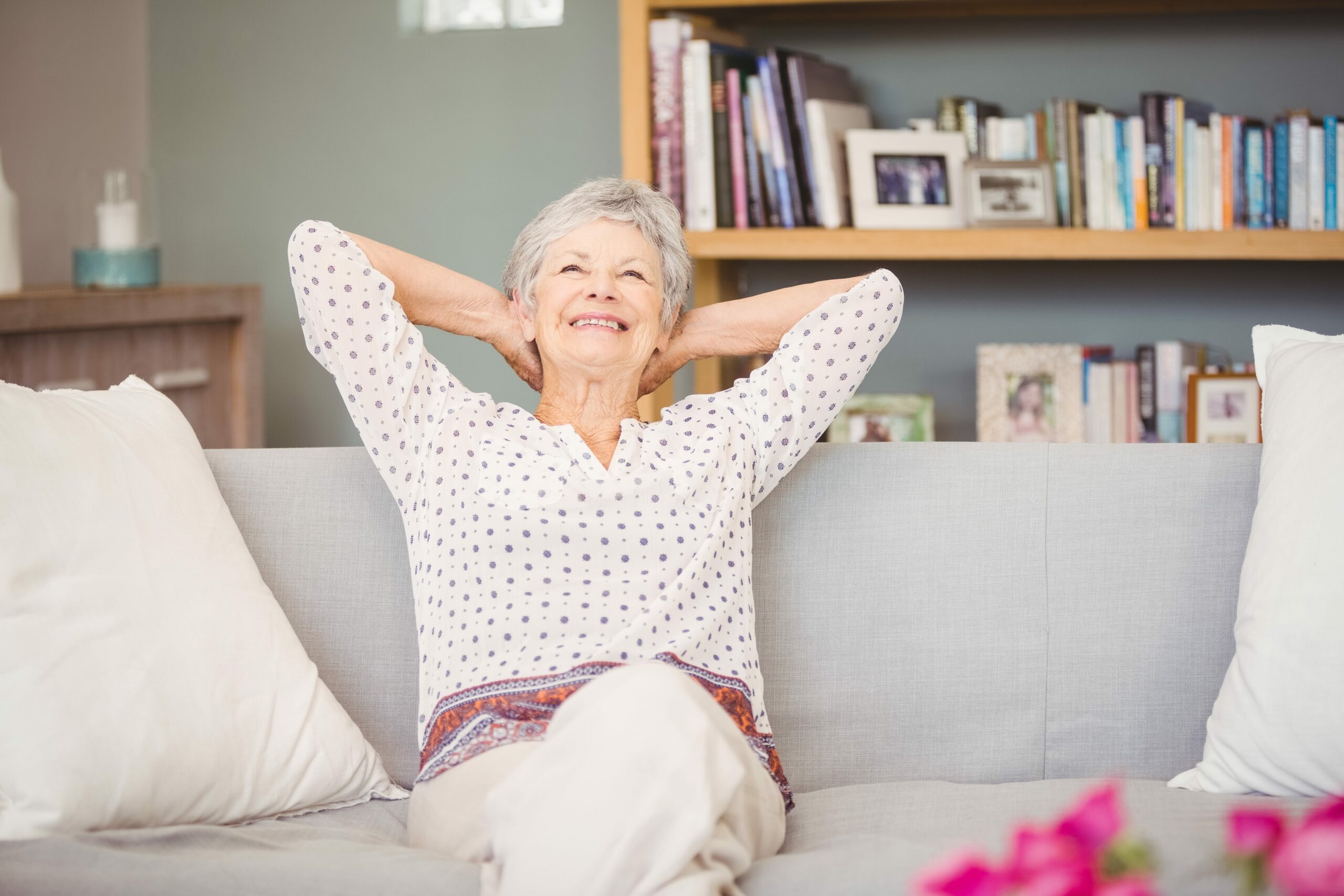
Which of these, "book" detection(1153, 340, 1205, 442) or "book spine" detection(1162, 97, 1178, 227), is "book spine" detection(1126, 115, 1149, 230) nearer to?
"book spine" detection(1162, 97, 1178, 227)

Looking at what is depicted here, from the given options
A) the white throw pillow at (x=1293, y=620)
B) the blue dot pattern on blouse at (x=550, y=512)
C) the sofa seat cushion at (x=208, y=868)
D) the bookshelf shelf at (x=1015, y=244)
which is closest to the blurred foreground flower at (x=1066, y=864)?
the sofa seat cushion at (x=208, y=868)

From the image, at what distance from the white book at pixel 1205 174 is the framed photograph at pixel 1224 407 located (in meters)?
0.29

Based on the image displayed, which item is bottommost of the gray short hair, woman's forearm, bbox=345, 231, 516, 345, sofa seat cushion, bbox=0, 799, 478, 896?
sofa seat cushion, bbox=0, 799, 478, 896

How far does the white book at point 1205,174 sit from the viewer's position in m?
2.23

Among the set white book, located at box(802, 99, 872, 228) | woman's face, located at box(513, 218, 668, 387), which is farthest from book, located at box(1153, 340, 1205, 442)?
woman's face, located at box(513, 218, 668, 387)

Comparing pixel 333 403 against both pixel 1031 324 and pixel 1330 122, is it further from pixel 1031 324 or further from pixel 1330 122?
pixel 1330 122

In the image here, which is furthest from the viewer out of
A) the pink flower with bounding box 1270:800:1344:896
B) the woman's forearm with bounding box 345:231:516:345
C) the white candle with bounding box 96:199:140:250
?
the white candle with bounding box 96:199:140:250

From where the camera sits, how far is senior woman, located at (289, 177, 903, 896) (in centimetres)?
104

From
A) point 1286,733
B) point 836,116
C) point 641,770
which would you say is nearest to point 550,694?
point 641,770

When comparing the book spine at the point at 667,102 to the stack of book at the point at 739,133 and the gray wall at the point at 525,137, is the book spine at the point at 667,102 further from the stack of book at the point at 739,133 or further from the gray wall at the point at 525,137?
the gray wall at the point at 525,137

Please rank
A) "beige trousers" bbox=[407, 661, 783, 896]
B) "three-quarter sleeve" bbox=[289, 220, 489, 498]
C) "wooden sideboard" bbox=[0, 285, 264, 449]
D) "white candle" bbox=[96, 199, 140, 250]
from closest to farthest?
"beige trousers" bbox=[407, 661, 783, 896] → "three-quarter sleeve" bbox=[289, 220, 489, 498] → "wooden sideboard" bbox=[0, 285, 264, 449] → "white candle" bbox=[96, 199, 140, 250]

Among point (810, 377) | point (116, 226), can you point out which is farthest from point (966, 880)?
point (116, 226)

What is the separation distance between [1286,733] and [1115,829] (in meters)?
0.88

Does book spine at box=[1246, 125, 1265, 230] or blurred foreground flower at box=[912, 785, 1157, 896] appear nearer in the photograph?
blurred foreground flower at box=[912, 785, 1157, 896]
